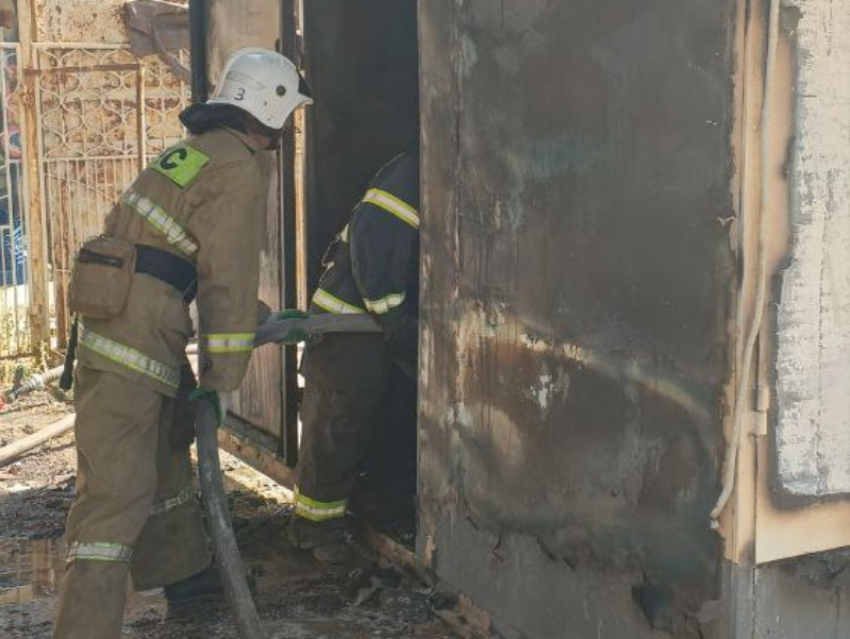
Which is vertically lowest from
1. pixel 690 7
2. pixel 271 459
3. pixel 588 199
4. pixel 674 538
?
pixel 271 459

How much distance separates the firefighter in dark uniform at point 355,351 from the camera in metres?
4.58

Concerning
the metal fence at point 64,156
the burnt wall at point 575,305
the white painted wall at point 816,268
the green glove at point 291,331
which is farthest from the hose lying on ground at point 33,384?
the white painted wall at point 816,268

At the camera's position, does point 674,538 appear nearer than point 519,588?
Yes

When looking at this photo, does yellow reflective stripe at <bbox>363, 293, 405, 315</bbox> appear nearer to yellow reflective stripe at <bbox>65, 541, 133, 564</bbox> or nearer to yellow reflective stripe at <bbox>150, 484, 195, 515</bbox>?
yellow reflective stripe at <bbox>150, 484, 195, 515</bbox>

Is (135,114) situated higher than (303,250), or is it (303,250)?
(135,114)

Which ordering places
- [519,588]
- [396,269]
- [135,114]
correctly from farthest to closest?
[135,114], [396,269], [519,588]

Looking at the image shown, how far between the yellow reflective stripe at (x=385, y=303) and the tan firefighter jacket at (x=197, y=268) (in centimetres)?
60

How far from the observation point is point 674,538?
321 centimetres

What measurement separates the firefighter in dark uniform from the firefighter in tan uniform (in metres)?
0.55

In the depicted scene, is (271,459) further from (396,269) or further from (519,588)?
(519,588)

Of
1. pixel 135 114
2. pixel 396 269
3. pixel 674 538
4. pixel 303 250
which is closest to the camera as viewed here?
pixel 674 538

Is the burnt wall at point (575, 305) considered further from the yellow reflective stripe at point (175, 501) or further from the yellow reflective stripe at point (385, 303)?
the yellow reflective stripe at point (175, 501)

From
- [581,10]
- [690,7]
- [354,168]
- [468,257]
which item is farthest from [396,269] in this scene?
[690,7]

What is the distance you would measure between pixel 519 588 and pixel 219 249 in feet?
4.93
